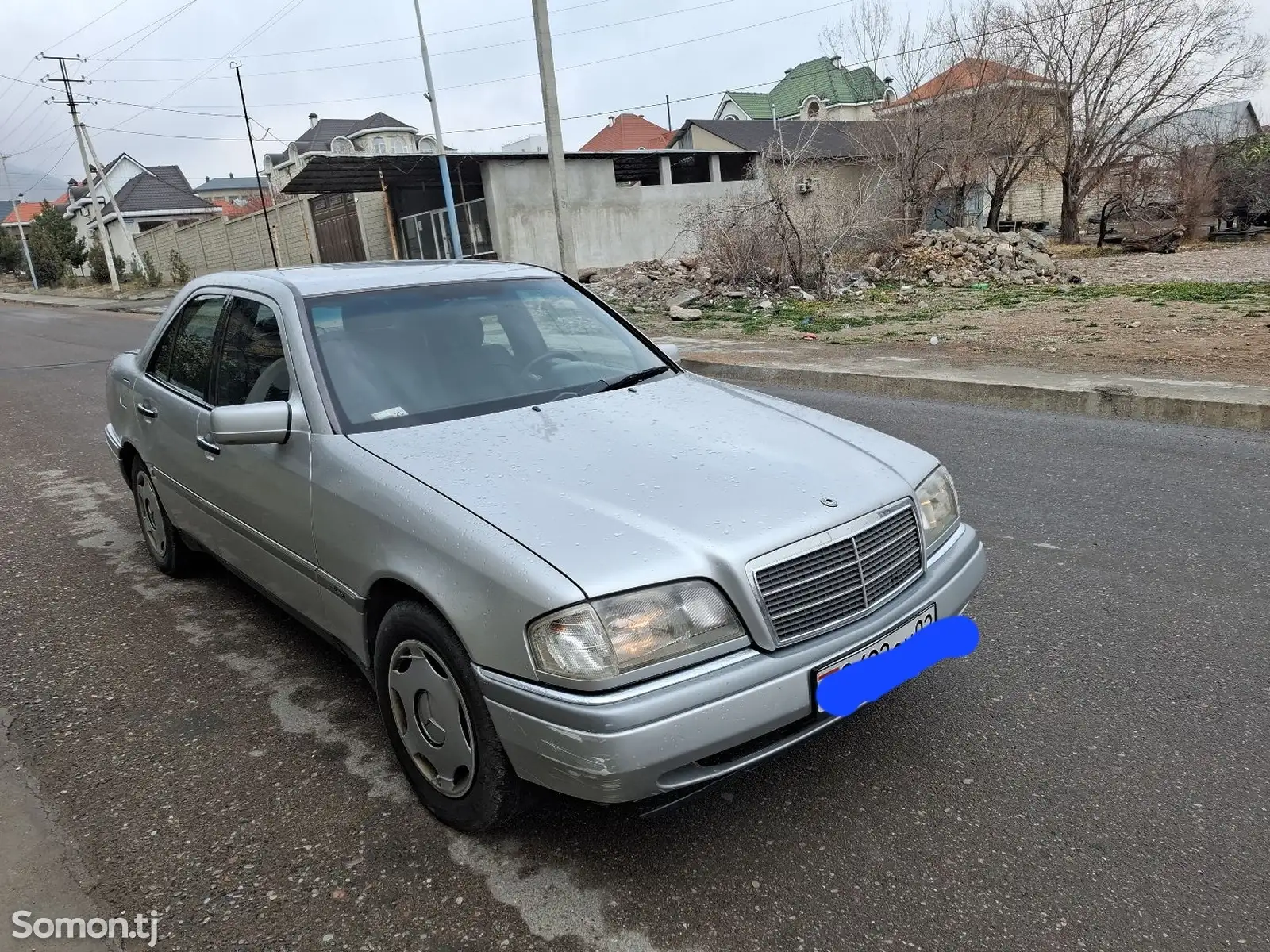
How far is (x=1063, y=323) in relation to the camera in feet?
40.2

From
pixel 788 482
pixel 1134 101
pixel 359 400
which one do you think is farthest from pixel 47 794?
pixel 1134 101

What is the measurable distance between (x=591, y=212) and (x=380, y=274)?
26.7m

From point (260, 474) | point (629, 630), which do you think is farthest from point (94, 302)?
point (629, 630)

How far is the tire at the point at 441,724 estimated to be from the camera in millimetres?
2400

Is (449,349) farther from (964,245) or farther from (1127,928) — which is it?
(964,245)

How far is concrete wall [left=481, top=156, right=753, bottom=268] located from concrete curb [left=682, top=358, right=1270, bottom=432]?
61.4 ft

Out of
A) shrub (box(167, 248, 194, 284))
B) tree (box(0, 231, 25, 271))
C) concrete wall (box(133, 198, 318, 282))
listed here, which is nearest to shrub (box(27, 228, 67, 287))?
tree (box(0, 231, 25, 271))

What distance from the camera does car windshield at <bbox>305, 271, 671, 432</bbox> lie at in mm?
3150

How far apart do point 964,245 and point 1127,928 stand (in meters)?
20.9

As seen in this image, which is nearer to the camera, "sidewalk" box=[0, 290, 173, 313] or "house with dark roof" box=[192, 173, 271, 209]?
"sidewalk" box=[0, 290, 173, 313]

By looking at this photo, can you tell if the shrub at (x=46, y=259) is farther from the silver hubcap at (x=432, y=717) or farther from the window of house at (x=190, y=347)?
the silver hubcap at (x=432, y=717)

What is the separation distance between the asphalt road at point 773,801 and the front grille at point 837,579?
62 cm

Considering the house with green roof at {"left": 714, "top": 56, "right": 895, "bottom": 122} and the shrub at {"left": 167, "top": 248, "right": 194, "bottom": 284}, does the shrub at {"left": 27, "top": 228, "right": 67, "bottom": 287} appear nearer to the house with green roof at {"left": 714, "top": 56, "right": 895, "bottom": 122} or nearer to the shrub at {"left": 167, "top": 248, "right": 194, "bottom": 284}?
the shrub at {"left": 167, "top": 248, "right": 194, "bottom": 284}

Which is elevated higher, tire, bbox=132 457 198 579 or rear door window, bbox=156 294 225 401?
rear door window, bbox=156 294 225 401
